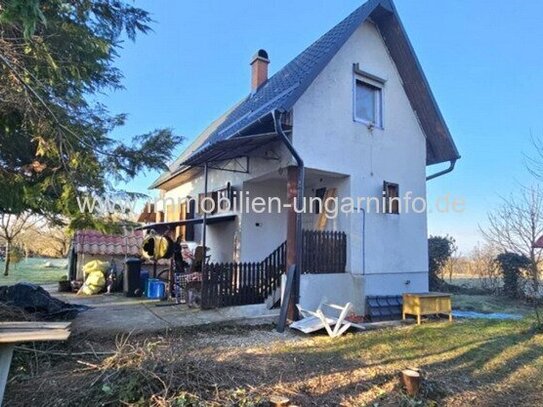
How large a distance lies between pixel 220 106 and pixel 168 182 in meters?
6.67

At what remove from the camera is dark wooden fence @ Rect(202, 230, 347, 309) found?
9.59 m

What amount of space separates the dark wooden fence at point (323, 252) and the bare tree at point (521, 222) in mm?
6752

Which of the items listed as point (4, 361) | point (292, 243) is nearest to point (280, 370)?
point (4, 361)

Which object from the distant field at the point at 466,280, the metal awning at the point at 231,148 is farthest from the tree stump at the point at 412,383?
the distant field at the point at 466,280

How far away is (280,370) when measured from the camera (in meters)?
5.45

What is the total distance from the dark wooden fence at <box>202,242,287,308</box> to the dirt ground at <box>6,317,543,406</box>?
1478mm

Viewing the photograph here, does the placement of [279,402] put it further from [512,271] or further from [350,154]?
[512,271]

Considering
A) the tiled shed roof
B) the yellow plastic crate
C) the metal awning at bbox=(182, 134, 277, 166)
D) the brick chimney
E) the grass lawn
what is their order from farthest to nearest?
the brick chimney
the tiled shed roof
the yellow plastic crate
the metal awning at bbox=(182, 134, 277, 166)
the grass lawn

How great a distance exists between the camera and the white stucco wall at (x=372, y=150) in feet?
33.1

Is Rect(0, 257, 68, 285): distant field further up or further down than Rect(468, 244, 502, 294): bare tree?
further down

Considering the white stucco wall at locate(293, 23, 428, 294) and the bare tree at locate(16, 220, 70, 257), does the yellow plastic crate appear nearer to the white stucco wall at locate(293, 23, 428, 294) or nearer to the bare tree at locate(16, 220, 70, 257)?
the white stucco wall at locate(293, 23, 428, 294)

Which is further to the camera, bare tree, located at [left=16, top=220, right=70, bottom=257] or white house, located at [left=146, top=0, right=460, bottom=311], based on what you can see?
bare tree, located at [left=16, top=220, right=70, bottom=257]

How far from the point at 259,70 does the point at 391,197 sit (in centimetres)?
866

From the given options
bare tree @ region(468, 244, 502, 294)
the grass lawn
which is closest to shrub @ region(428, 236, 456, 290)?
bare tree @ region(468, 244, 502, 294)
